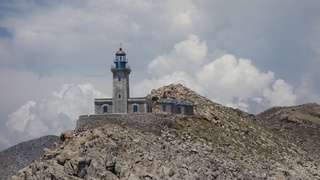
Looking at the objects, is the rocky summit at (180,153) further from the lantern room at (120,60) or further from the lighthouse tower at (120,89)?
the lantern room at (120,60)

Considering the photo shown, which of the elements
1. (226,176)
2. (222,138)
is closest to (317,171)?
(222,138)

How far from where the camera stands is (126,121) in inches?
3738

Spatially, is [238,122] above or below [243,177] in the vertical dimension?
above

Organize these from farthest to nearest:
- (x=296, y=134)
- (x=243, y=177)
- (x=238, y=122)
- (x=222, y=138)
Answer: (x=296, y=134), (x=238, y=122), (x=222, y=138), (x=243, y=177)

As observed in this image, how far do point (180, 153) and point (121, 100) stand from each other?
64.1 feet

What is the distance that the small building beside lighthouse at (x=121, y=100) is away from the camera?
326 feet

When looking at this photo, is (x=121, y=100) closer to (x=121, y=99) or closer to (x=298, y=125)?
(x=121, y=99)

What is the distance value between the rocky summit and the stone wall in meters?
0.29

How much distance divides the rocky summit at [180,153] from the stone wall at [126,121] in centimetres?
29

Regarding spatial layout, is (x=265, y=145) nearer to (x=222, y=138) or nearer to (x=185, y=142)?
(x=222, y=138)

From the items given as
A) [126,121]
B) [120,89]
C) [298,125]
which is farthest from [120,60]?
[298,125]

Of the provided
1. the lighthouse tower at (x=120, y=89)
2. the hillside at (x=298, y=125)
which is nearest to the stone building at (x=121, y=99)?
the lighthouse tower at (x=120, y=89)

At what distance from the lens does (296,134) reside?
482 ft

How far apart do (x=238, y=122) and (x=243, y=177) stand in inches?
1441
